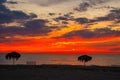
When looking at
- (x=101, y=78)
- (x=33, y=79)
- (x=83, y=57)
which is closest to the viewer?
(x=33, y=79)

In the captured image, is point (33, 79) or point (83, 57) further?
point (83, 57)

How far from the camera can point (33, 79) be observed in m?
37.5

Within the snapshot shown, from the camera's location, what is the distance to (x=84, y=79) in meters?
38.4

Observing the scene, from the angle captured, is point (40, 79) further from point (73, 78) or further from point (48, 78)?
point (73, 78)

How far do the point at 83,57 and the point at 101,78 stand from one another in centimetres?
2895

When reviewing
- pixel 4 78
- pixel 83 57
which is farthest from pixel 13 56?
pixel 4 78

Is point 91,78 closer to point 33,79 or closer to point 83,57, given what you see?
point 33,79

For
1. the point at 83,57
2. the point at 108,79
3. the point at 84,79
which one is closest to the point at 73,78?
the point at 84,79

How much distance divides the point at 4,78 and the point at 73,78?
25.9 ft

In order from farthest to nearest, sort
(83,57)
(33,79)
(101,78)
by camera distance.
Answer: (83,57)
(101,78)
(33,79)

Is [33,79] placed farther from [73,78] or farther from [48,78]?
[73,78]

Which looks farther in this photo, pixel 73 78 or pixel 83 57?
pixel 83 57

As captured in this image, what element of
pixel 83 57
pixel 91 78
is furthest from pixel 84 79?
pixel 83 57

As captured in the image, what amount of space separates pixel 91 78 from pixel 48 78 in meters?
5.04
